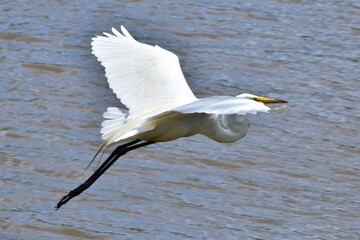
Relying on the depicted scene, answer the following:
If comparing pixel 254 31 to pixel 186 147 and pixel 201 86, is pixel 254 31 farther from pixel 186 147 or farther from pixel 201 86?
pixel 186 147

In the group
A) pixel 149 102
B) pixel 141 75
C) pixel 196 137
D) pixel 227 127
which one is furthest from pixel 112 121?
pixel 196 137

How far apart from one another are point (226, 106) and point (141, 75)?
1535 mm

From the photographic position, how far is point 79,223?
7.24 metres

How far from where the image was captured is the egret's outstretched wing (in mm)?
6316

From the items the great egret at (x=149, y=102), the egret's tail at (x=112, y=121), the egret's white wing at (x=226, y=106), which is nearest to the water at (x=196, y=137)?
the great egret at (x=149, y=102)

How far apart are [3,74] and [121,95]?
11.9 ft

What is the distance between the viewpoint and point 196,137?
8.72 m

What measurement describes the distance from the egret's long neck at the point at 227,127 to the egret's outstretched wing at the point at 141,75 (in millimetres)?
199

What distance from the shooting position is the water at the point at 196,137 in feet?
24.0

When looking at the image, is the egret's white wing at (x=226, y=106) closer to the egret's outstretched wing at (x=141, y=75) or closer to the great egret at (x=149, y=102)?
the great egret at (x=149, y=102)

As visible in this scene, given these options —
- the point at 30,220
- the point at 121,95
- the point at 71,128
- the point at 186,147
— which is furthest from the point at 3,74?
the point at 121,95

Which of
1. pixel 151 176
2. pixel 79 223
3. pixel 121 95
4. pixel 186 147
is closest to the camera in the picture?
pixel 121 95

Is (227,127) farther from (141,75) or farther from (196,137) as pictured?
(196,137)

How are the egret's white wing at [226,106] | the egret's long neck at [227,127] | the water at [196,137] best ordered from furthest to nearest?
the water at [196,137]
the egret's long neck at [227,127]
the egret's white wing at [226,106]
